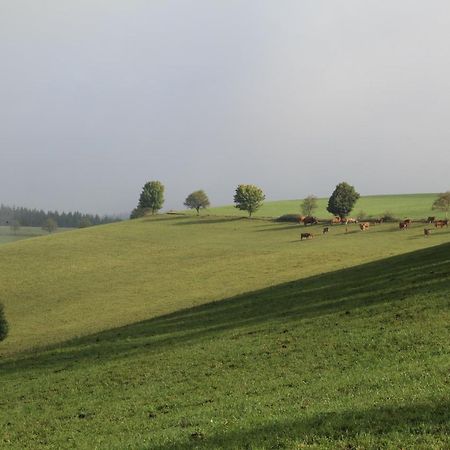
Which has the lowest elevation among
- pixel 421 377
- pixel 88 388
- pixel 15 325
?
pixel 15 325

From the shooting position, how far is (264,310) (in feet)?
114

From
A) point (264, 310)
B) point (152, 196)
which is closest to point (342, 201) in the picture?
point (152, 196)

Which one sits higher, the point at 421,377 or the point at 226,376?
the point at 421,377

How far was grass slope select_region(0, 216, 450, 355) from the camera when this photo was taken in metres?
52.3

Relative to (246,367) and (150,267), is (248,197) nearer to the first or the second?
(150,267)

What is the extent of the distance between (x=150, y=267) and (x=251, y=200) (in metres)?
74.8

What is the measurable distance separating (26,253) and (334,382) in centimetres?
9892

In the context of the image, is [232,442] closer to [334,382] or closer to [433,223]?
[334,382]

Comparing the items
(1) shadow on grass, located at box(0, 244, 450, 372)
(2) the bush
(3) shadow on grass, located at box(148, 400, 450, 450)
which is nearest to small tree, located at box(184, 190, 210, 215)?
(2) the bush

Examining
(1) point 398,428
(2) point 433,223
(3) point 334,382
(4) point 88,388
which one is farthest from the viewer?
(2) point 433,223

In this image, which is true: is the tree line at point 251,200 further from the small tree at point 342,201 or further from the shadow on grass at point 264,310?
the shadow on grass at point 264,310

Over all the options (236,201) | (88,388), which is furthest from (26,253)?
(88,388)

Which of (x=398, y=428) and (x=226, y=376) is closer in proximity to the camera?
A: (x=398, y=428)

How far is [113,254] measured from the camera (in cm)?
10062
